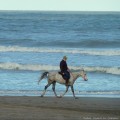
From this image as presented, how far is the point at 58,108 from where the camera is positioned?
19.3m

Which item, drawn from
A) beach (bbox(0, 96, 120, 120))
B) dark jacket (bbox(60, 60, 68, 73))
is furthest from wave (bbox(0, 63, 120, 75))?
beach (bbox(0, 96, 120, 120))

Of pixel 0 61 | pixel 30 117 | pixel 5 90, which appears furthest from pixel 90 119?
pixel 0 61

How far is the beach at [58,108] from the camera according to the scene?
1714cm

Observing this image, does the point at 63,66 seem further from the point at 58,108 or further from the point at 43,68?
the point at 43,68

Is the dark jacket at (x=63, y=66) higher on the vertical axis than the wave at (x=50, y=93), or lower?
higher

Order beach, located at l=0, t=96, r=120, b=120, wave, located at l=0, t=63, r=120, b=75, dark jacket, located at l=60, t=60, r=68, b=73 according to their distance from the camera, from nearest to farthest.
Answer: beach, located at l=0, t=96, r=120, b=120 → dark jacket, located at l=60, t=60, r=68, b=73 → wave, located at l=0, t=63, r=120, b=75

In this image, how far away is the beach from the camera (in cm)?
1714

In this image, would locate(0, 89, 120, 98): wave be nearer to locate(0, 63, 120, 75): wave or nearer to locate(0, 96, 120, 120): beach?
locate(0, 96, 120, 120): beach

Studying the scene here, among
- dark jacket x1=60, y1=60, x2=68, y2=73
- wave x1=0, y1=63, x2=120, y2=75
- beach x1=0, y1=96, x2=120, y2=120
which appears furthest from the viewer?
Result: wave x1=0, y1=63, x2=120, y2=75

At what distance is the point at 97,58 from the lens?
40188 millimetres

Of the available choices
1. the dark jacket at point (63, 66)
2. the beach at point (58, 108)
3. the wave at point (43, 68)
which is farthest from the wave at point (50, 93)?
the wave at point (43, 68)

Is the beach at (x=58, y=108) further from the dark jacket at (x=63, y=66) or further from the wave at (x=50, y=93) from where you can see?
the wave at (x=50, y=93)

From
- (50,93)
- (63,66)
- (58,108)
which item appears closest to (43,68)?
(50,93)

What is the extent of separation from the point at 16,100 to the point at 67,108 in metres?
→ 2.26
